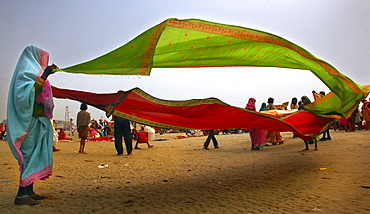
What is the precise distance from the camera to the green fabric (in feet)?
11.4

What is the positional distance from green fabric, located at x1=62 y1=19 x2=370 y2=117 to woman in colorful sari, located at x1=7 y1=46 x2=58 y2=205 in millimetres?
452

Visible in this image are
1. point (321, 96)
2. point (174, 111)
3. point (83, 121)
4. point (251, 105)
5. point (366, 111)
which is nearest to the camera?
point (174, 111)

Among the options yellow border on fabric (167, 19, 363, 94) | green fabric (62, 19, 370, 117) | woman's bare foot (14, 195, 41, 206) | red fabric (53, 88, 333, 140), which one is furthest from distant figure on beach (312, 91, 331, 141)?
woman's bare foot (14, 195, 41, 206)

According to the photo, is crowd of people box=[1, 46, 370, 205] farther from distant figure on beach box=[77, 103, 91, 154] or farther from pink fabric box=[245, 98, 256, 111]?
pink fabric box=[245, 98, 256, 111]

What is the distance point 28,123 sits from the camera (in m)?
3.39

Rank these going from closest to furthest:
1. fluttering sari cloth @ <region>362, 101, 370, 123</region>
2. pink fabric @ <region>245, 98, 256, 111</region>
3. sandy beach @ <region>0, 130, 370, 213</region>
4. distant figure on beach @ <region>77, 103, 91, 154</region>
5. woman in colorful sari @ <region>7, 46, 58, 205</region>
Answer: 1. sandy beach @ <region>0, 130, 370, 213</region>
2. woman in colorful sari @ <region>7, 46, 58, 205</region>
3. pink fabric @ <region>245, 98, 256, 111</region>
4. distant figure on beach @ <region>77, 103, 91, 154</region>
5. fluttering sari cloth @ <region>362, 101, 370, 123</region>

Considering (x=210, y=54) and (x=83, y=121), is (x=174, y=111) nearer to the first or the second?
(x=210, y=54)

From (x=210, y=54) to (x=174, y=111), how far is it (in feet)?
4.01

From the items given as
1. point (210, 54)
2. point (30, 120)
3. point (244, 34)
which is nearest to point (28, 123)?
point (30, 120)

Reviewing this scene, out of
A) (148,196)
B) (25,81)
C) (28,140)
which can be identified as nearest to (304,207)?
(148,196)

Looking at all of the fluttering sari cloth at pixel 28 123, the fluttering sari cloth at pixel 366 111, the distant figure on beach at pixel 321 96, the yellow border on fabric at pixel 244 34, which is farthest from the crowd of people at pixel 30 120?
the fluttering sari cloth at pixel 366 111

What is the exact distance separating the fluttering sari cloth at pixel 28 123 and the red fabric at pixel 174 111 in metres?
0.40

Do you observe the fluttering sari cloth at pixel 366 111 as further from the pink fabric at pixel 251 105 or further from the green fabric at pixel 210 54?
the green fabric at pixel 210 54

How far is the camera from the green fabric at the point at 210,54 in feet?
11.4
